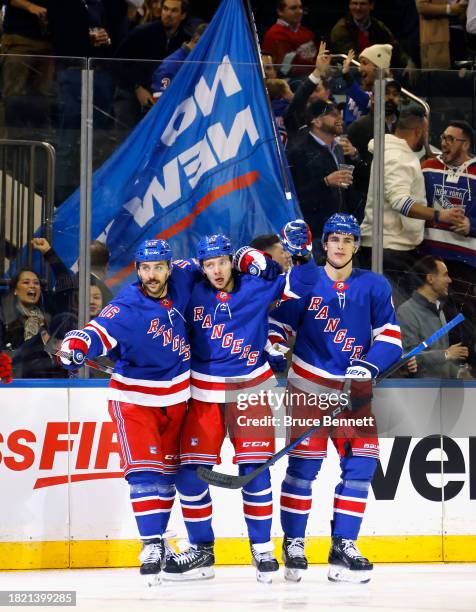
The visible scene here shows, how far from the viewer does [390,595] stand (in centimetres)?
485

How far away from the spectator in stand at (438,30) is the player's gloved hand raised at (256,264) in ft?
6.38

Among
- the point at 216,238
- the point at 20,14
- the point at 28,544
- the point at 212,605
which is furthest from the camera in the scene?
A: the point at 20,14

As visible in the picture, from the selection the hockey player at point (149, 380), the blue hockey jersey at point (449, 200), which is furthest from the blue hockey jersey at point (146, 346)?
the blue hockey jersey at point (449, 200)

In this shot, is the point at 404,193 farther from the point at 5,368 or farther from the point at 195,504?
the point at 5,368

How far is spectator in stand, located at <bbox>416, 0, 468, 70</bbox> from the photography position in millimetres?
6520

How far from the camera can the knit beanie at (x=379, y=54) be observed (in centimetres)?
584

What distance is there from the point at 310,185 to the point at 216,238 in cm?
68

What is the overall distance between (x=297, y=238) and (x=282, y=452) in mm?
886

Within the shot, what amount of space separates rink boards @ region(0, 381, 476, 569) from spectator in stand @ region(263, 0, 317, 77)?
1847 mm

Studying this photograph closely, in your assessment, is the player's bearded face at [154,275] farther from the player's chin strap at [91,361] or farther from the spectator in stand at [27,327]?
the spectator in stand at [27,327]

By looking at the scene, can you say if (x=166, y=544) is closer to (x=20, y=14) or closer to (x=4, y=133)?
(x=4, y=133)

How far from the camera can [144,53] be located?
6074 mm

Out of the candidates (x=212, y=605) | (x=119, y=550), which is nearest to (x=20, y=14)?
(x=119, y=550)

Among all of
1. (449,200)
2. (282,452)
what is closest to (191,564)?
(282,452)
